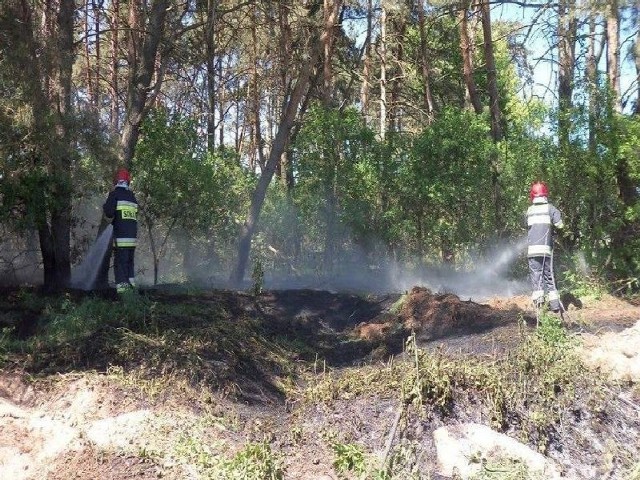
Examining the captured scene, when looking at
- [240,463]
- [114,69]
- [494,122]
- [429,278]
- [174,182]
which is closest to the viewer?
[240,463]

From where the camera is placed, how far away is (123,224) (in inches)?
434

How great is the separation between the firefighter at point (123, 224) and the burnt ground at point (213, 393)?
0.52 m

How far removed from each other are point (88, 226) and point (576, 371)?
32.3ft

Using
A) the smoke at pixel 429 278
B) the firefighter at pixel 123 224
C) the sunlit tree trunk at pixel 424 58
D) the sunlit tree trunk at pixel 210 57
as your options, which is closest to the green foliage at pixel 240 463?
the firefighter at pixel 123 224

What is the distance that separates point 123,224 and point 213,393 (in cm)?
453

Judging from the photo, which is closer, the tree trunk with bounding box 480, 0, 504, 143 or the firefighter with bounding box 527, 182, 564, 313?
the firefighter with bounding box 527, 182, 564, 313

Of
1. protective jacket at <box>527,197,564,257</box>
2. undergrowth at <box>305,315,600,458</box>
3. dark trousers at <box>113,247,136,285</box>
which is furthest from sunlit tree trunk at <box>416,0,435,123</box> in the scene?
undergrowth at <box>305,315,600,458</box>

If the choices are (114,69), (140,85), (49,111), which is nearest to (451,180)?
(140,85)

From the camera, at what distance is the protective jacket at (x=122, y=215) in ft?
35.9

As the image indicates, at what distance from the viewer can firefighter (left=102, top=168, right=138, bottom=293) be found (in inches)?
430

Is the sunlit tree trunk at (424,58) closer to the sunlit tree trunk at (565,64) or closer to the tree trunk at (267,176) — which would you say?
the sunlit tree trunk at (565,64)

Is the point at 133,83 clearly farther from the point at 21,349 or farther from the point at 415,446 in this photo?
the point at 415,446

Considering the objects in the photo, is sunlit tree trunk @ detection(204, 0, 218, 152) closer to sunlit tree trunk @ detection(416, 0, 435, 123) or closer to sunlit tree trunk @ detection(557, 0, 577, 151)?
sunlit tree trunk @ detection(416, 0, 435, 123)

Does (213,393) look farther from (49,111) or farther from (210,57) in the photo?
(210,57)
